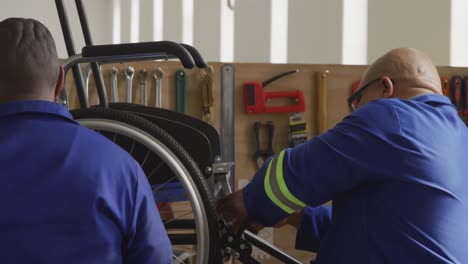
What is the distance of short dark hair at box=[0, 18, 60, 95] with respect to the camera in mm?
934

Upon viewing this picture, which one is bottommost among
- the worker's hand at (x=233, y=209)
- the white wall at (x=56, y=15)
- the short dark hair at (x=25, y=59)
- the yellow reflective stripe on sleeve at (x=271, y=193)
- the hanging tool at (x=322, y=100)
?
the worker's hand at (x=233, y=209)

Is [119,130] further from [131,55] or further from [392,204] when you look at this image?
[392,204]

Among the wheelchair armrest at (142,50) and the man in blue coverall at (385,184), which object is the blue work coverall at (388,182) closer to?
the man in blue coverall at (385,184)

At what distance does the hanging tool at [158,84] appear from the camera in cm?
192

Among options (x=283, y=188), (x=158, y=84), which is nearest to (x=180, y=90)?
(x=158, y=84)

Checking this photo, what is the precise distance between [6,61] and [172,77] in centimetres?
103

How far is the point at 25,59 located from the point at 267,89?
114 centimetres

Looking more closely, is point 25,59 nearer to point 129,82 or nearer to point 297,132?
point 129,82

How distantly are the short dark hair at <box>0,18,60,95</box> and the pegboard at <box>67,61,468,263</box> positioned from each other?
3.11 ft

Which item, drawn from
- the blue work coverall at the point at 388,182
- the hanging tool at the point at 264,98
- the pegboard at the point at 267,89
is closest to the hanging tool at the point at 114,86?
the pegboard at the point at 267,89

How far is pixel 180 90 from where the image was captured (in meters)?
1.94

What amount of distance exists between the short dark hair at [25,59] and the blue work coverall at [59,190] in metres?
0.04

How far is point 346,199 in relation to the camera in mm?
1262

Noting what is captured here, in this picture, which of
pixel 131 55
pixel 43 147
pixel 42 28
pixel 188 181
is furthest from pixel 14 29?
pixel 188 181
